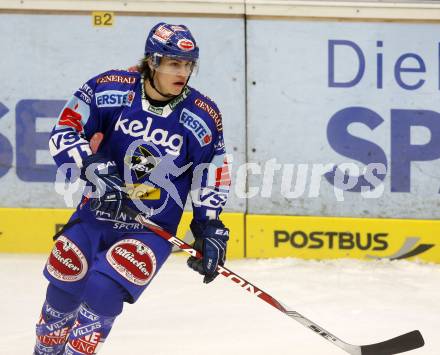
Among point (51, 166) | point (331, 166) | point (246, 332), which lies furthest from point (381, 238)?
point (51, 166)

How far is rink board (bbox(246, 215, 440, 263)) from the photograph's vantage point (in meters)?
6.14

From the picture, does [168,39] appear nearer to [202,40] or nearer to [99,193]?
[99,193]

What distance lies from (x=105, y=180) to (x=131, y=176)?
21 cm

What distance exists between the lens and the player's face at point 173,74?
3706 mm

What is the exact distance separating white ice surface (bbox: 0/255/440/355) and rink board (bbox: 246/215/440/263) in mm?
89

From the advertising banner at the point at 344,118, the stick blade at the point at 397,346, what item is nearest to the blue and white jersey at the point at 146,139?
the stick blade at the point at 397,346

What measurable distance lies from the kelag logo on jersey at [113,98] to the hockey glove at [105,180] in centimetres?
22

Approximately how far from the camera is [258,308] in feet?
17.4

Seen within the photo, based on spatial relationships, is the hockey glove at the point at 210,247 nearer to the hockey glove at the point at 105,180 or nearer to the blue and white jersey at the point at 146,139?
the blue and white jersey at the point at 146,139

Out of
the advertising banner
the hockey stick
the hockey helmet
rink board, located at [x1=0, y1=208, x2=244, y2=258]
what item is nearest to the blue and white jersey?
the hockey helmet

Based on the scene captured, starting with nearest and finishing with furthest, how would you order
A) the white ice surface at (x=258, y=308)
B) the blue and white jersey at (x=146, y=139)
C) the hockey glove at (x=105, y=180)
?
the hockey glove at (x=105, y=180) < the blue and white jersey at (x=146, y=139) < the white ice surface at (x=258, y=308)

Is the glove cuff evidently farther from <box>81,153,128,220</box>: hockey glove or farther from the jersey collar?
the jersey collar

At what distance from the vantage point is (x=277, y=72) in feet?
20.2

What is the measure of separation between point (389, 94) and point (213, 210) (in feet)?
8.29
